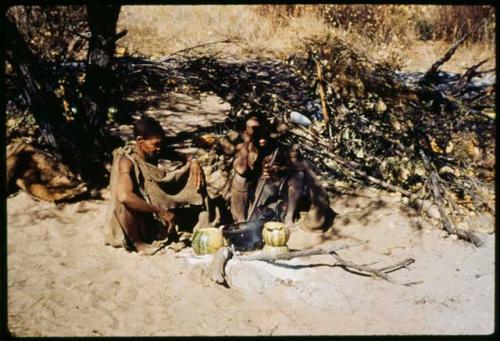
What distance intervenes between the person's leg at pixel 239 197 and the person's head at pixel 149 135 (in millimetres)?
951

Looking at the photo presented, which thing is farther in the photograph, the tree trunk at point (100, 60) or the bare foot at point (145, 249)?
the tree trunk at point (100, 60)

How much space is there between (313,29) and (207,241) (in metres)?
7.03

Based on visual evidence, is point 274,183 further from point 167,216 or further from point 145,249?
point 145,249

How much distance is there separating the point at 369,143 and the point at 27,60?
426 centimetres

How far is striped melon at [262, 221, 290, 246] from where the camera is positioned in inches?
171

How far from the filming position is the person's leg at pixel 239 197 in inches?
194

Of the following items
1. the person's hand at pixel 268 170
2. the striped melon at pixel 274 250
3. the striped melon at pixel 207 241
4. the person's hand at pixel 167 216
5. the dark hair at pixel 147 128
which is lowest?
Answer: the striped melon at pixel 274 250

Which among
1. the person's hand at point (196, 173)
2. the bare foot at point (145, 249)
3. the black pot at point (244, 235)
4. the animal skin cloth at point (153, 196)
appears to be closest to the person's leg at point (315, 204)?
the black pot at point (244, 235)

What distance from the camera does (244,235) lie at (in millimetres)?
4633

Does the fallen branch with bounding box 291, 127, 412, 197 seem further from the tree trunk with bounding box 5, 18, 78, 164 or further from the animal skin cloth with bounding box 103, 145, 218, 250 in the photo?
the tree trunk with bounding box 5, 18, 78, 164

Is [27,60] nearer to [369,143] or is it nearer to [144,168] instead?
[144,168]

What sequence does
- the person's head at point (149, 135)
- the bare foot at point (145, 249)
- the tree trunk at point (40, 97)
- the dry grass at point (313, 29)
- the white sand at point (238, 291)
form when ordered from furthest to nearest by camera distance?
the dry grass at point (313, 29), the tree trunk at point (40, 97), the bare foot at point (145, 249), the person's head at point (149, 135), the white sand at point (238, 291)

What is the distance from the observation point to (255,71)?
8805mm

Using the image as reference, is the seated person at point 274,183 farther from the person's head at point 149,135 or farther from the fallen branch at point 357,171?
the person's head at point 149,135
